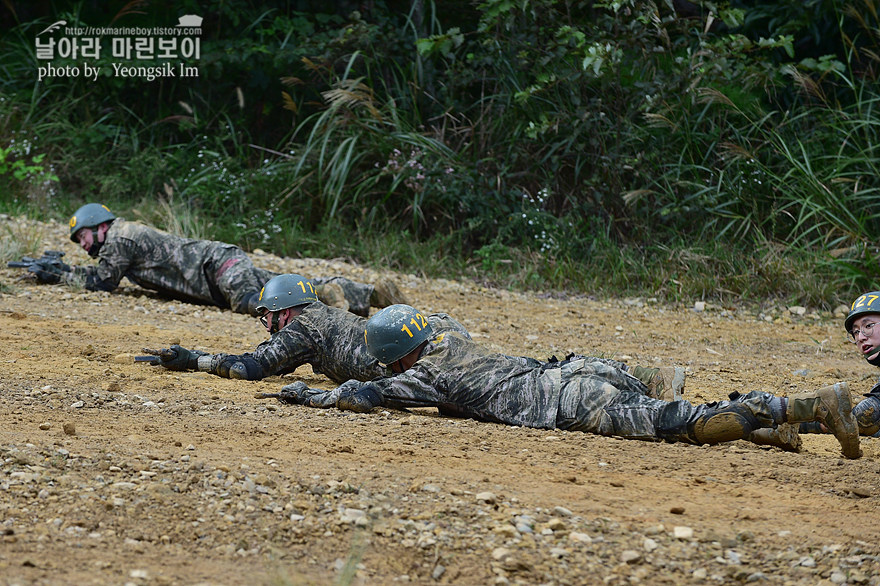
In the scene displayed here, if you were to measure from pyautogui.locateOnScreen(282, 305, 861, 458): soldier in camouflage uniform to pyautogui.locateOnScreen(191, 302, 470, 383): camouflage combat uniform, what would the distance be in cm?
42

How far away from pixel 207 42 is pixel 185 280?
494 cm

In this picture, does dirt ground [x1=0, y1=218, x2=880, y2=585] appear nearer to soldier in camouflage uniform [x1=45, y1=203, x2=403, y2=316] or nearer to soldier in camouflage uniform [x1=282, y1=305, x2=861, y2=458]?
soldier in camouflage uniform [x1=282, y1=305, x2=861, y2=458]

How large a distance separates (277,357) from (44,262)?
355 cm

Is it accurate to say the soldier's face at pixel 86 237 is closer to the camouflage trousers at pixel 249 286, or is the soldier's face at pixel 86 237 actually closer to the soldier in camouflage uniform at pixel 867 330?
the camouflage trousers at pixel 249 286

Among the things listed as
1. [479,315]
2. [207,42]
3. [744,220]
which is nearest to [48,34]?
[207,42]

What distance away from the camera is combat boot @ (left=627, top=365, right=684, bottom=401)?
15.6 ft

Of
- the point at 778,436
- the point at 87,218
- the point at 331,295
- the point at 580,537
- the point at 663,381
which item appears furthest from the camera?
the point at 87,218

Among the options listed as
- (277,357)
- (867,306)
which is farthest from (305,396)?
(867,306)

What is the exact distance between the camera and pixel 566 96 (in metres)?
10.2

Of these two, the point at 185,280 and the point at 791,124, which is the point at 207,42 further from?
the point at 791,124

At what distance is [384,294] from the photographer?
7.57 m

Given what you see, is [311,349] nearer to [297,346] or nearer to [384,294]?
[297,346]

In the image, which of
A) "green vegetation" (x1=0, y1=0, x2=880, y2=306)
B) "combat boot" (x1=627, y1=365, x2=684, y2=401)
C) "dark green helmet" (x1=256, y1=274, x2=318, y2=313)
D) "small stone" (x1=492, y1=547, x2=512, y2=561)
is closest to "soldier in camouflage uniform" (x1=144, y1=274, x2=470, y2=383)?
"dark green helmet" (x1=256, y1=274, x2=318, y2=313)

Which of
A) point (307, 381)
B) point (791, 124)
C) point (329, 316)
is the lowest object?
point (307, 381)
